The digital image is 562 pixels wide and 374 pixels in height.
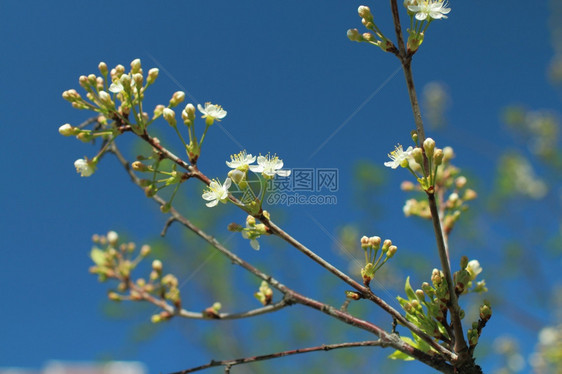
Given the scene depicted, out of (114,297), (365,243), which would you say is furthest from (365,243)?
(114,297)

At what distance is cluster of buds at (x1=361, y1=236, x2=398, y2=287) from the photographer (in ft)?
4.35

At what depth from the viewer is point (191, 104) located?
149 centimetres

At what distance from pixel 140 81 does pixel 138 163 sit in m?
0.29

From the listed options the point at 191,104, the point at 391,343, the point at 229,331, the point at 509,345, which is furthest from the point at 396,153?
the point at 229,331

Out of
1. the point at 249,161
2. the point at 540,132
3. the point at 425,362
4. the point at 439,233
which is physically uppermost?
the point at 540,132

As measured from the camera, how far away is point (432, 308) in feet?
4.51

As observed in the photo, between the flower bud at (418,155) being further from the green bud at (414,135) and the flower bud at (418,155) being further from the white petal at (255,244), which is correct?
the white petal at (255,244)

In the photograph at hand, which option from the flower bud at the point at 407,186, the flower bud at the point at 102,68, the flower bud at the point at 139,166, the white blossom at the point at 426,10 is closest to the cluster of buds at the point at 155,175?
the flower bud at the point at 139,166

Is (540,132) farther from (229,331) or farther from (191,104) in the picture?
(191,104)

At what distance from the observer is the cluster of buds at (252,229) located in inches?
52.0

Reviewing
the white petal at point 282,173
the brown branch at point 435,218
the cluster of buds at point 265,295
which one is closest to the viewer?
the brown branch at point 435,218

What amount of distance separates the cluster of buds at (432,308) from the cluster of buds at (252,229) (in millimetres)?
526

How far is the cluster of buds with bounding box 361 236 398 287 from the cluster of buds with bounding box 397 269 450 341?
15 centimetres

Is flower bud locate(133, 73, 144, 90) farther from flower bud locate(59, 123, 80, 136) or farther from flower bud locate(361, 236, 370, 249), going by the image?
flower bud locate(361, 236, 370, 249)
